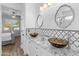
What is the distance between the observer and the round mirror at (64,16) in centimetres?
137

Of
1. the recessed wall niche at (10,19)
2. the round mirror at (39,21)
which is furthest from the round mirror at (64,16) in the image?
the recessed wall niche at (10,19)

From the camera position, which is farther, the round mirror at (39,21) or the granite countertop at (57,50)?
the round mirror at (39,21)

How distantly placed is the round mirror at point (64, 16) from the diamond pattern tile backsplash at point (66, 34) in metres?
0.11

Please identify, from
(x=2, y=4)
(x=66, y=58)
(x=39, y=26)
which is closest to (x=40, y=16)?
(x=39, y=26)

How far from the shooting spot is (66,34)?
1411mm

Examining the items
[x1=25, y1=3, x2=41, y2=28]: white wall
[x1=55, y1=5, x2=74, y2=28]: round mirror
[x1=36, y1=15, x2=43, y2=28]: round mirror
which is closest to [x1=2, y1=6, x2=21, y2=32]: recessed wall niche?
[x1=25, y1=3, x2=41, y2=28]: white wall

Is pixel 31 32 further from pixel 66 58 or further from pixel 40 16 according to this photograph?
pixel 66 58

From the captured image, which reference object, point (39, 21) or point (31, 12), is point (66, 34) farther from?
point (31, 12)

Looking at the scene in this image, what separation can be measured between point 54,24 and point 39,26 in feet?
0.79

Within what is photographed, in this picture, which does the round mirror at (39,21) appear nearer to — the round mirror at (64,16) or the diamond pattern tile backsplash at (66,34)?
the diamond pattern tile backsplash at (66,34)

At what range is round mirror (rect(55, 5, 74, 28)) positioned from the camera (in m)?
1.37

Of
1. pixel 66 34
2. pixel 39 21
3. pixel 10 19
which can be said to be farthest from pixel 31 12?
pixel 66 34

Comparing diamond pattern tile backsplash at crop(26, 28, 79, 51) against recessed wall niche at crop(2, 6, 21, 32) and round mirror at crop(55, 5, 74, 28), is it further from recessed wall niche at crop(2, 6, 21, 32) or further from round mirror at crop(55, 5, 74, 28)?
recessed wall niche at crop(2, 6, 21, 32)

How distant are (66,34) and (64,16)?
27cm
